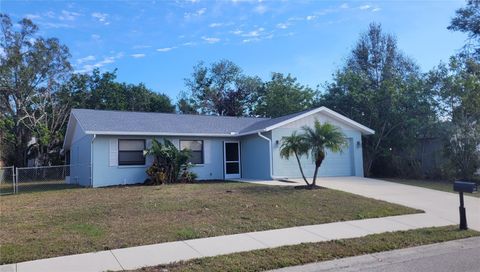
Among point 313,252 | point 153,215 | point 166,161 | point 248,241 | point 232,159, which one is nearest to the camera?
point 313,252

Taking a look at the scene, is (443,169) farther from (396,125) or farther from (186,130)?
(186,130)

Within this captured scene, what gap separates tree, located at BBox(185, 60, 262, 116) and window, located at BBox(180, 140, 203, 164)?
66.6 ft

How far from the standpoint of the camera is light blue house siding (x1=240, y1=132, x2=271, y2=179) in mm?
19344

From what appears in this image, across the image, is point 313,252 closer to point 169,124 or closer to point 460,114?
point 169,124

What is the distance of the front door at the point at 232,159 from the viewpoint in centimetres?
2119

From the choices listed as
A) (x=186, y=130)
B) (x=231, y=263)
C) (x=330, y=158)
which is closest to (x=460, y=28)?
(x=330, y=158)

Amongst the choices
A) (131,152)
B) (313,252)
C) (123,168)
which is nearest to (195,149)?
(131,152)

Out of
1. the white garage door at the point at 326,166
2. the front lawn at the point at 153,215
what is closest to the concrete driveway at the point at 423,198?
the front lawn at the point at 153,215

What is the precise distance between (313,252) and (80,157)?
1733 centimetres

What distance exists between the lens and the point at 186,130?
20203 millimetres

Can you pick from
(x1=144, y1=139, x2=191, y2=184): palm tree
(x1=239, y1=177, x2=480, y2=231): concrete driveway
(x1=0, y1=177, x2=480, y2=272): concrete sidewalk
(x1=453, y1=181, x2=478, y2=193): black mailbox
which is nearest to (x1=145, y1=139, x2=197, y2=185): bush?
(x1=144, y1=139, x2=191, y2=184): palm tree

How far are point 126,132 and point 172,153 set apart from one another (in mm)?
2311

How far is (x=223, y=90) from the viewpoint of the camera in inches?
Result: 1736

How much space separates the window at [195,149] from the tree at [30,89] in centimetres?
1495
